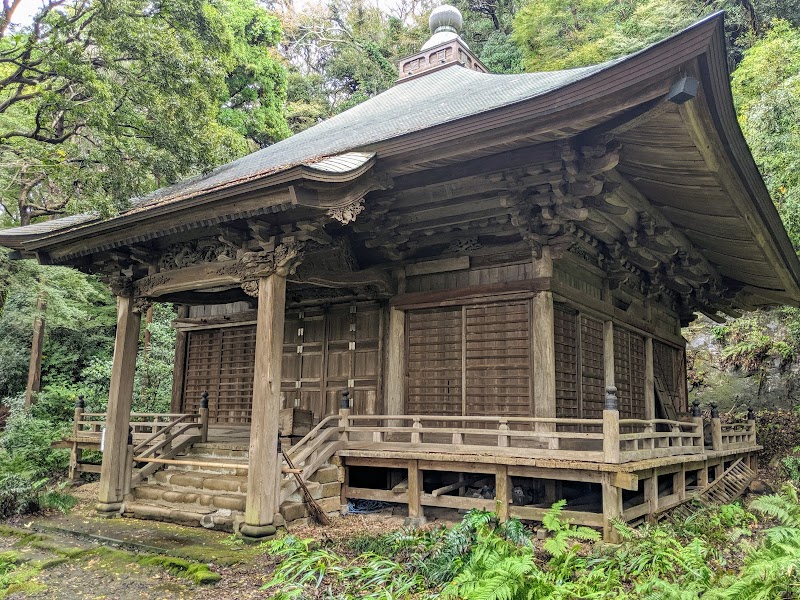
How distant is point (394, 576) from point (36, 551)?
4467mm

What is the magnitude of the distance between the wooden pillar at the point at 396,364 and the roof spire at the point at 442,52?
670cm

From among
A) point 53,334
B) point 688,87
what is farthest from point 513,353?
point 53,334

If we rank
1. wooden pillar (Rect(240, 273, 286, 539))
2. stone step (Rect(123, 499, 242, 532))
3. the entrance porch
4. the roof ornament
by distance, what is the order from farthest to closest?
the roof ornament → stone step (Rect(123, 499, 242, 532)) → wooden pillar (Rect(240, 273, 286, 539)) → the entrance porch

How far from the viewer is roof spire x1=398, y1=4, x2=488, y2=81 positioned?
13742 mm

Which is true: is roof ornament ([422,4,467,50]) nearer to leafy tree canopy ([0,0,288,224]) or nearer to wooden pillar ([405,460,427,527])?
leafy tree canopy ([0,0,288,224])

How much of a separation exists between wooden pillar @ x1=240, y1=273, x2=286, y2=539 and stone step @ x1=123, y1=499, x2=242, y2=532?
17.7 inches

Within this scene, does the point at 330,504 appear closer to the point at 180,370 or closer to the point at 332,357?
the point at 332,357

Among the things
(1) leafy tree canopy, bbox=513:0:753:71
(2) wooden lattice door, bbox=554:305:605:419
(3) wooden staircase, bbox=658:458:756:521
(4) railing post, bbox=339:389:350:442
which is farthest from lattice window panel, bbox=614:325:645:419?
(1) leafy tree canopy, bbox=513:0:753:71

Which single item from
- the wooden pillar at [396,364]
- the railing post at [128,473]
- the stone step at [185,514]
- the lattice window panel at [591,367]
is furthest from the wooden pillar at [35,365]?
the lattice window panel at [591,367]

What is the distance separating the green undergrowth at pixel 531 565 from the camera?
451cm

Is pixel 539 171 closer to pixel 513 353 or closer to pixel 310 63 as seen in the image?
pixel 513 353

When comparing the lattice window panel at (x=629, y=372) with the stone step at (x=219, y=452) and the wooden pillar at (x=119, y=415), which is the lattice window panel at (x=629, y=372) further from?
the wooden pillar at (x=119, y=415)

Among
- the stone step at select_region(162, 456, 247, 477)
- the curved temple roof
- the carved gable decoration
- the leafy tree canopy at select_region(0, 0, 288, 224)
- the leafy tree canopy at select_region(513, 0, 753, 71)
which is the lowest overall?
the stone step at select_region(162, 456, 247, 477)

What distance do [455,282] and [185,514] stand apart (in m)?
5.14
